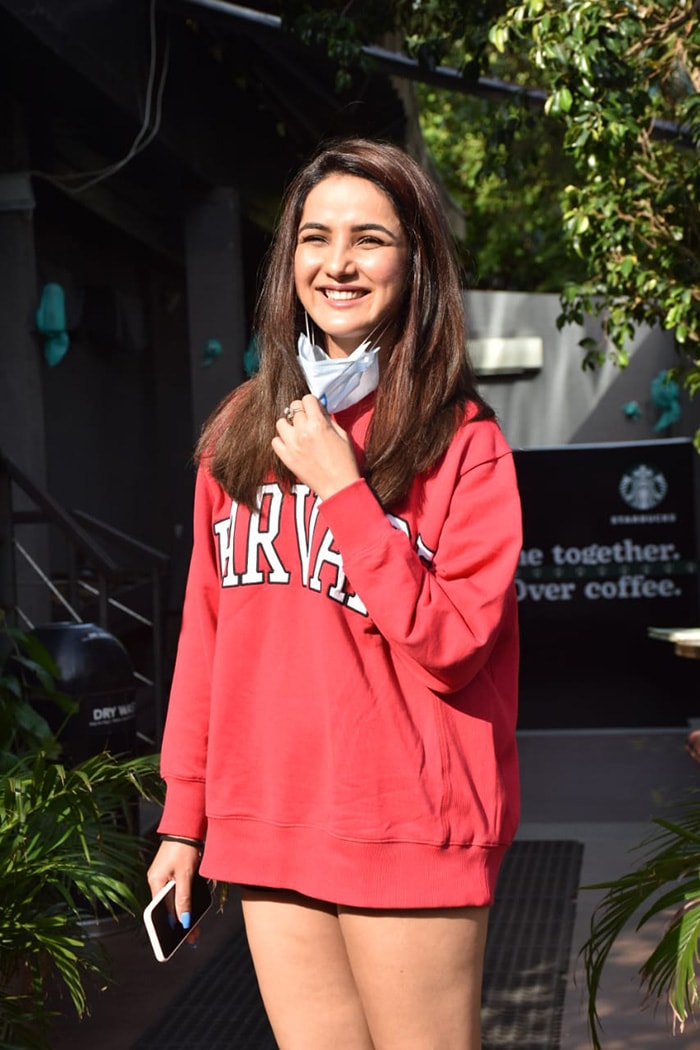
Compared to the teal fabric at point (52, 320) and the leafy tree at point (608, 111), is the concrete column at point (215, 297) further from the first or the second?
the leafy tree at point (608, 111)

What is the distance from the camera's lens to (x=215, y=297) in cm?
1023

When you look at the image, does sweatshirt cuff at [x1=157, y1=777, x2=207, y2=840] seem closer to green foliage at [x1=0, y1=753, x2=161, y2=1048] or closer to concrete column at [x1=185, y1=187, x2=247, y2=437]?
green foliage at [x1=0, y1=753, x2=161, y2=1048]

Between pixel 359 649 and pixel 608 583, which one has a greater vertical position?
pixel 359 649

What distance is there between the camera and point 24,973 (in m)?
3.39

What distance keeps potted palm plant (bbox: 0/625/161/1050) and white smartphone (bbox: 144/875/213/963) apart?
113 centimetres

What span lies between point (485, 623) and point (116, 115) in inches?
292

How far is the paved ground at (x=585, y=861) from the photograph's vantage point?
3.93 m

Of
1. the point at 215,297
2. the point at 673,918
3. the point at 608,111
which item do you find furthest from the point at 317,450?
the point at 215,297

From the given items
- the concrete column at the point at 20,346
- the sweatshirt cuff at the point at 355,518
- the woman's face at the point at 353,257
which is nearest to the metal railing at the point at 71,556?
the concrete column at the point at 20,346

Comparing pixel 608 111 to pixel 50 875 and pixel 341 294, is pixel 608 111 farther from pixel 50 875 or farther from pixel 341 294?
pixel 341 294

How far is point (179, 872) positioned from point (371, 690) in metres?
0.42

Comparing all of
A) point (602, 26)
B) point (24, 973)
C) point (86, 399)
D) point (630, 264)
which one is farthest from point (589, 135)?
point (86, 399)

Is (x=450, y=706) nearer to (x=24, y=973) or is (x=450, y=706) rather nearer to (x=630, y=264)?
(x=24, y=973)

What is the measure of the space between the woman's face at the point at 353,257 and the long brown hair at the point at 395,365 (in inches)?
0.8
